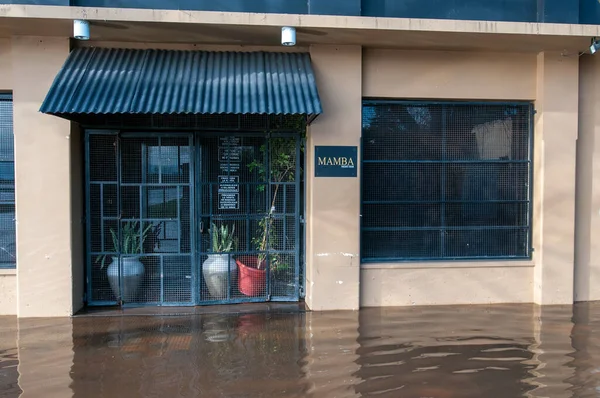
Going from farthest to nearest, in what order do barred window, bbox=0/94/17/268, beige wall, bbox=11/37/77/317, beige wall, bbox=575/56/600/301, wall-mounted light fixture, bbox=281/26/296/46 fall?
beige wall, bbox=575/56/600/301
barred window, bbox=0/94/17/268
beige wall, bbox=11/37/77/317
wall-mounted light fixture, bbox=281/26/296/46

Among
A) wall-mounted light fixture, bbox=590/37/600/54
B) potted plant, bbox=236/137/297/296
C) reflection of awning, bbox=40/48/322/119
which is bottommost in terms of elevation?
potted plant, bbox=236/137/297/296

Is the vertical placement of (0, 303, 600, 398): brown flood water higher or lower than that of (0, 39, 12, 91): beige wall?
lower

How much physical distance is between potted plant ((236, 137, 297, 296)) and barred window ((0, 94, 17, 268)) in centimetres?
335

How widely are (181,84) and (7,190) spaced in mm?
3087

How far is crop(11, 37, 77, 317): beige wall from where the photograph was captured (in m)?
7.33

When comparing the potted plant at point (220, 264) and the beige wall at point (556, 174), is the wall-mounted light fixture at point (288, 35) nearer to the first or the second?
the potted plant at point (220, 264)

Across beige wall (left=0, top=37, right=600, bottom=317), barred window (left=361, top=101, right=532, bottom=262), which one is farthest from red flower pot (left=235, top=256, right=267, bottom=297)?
barred window (left=361, top=101, right=532, bottom=262)

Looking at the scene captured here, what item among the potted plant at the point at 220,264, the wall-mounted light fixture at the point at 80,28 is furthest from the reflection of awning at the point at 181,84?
the potted plant at the point at 220,264

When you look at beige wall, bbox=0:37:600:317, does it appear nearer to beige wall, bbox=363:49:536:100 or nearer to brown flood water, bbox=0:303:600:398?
beige wall, bbox=363:49:536:100

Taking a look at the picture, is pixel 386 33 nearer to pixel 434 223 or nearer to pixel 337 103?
pixel 337 103

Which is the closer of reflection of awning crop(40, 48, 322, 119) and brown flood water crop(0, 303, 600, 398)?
brown flood water crop(0, 303, 600, 398)

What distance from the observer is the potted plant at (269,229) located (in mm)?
8133

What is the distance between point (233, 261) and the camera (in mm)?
8125

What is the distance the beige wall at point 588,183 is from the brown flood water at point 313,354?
31.2 inches
